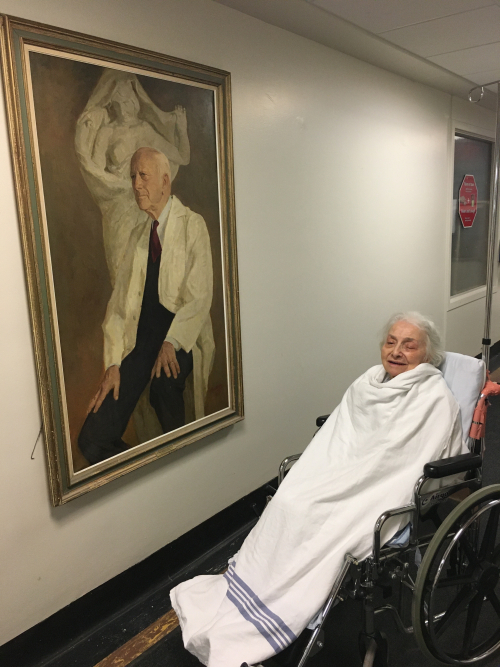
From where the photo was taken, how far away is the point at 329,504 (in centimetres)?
161

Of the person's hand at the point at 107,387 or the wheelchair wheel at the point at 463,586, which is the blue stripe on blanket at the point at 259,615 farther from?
the person's hand at the point at 107,387

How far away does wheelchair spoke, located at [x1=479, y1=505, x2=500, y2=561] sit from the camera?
1.65 metres

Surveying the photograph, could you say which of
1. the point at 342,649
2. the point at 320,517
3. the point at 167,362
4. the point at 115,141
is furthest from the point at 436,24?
the point at 342,649

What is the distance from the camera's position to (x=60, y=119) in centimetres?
152

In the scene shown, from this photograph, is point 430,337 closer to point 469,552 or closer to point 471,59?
point 469,552

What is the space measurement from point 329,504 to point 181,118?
4.84 feet

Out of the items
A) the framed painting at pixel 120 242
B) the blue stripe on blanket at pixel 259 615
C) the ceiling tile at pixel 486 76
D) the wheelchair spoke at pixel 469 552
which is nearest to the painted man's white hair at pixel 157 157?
the framed painting at pixel 120 242

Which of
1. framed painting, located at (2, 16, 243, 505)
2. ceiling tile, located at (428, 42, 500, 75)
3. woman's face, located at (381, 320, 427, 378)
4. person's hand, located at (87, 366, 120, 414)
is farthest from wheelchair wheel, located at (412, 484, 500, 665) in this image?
ceiling tile, located at (428, 42, 500, 75)

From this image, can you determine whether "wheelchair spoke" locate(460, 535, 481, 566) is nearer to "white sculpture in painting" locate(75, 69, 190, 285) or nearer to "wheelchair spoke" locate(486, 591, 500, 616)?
"wheelchair spoke" locate(486, 591, 500, 616)

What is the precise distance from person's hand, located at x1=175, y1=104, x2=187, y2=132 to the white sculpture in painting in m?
0.03

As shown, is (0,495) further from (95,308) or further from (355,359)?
(355,359)

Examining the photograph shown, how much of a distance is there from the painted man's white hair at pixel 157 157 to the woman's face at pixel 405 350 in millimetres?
1071

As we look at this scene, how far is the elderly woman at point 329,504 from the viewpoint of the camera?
1446 millimetres

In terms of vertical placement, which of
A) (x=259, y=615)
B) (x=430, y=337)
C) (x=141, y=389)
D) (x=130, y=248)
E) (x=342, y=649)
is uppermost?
(x=130, y=248)
